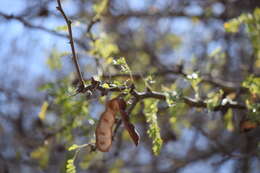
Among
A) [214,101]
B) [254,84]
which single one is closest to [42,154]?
[214,101]

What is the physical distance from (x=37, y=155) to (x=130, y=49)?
2.17 m

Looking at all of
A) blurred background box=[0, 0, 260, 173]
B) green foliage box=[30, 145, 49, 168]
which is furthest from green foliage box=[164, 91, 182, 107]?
green foliage box=[30, 145, 49, 168]

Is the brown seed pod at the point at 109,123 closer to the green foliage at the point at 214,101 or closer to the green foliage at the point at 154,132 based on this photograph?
the green foliage at the point at 154,132

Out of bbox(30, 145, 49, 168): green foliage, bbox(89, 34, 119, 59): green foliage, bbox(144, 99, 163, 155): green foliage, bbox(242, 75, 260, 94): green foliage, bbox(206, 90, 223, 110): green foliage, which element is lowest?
bbox(30, 145, 49, 168): green foliage

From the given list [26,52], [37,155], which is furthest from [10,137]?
[37,155]

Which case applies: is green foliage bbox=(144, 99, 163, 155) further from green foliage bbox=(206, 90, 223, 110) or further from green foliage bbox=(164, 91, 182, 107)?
green foliage bbox=(206, 90, 223, 110)

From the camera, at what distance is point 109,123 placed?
1.40 metres

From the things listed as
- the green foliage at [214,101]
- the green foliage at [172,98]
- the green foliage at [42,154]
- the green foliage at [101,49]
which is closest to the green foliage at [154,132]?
the green foliage at [172,98]

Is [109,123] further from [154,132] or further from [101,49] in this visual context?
[101,49]

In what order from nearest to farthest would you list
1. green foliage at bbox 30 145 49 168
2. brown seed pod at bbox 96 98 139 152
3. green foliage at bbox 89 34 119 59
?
1. brown seed pod at bbox 96 98 139 152
2. green foliage at bbox 89 34 119 59
3. green foliage at bbox 30 145 49 168

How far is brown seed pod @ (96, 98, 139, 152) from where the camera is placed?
1372mm

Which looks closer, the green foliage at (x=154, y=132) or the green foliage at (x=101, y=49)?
the green foliage at (x=154, y=132)

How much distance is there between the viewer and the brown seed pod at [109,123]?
1.37 meters

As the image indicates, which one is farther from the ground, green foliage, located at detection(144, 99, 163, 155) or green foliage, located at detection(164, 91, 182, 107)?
green foliage, located at detection(164, 91, 182, 107)
